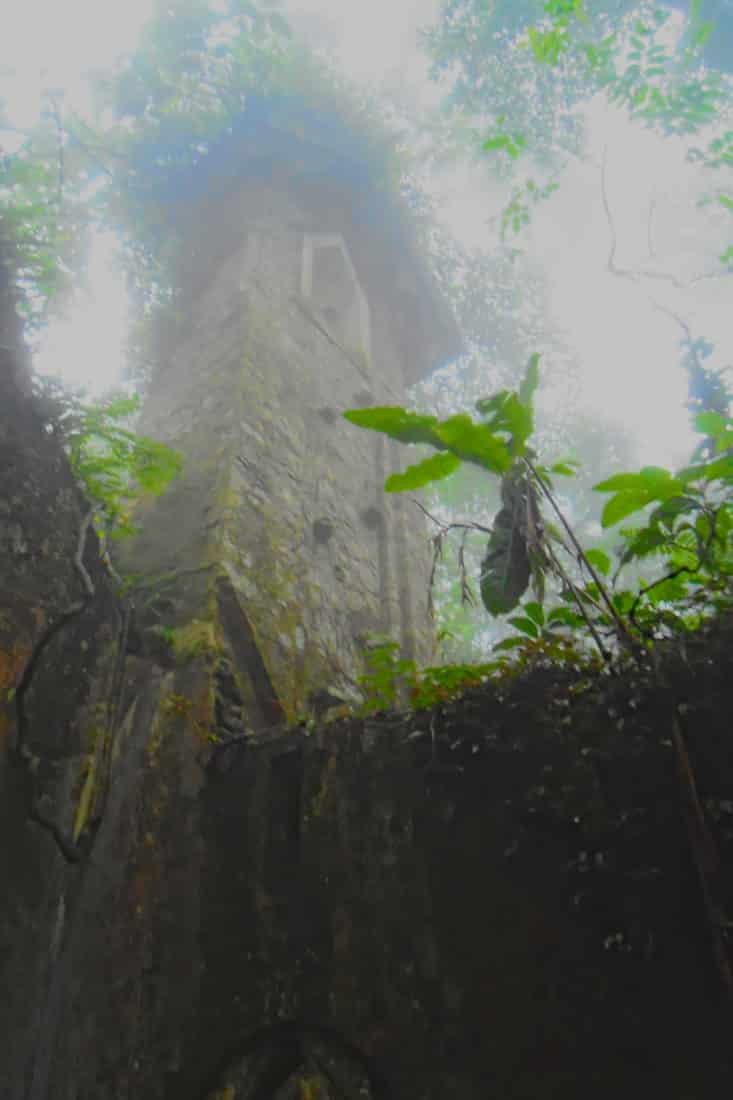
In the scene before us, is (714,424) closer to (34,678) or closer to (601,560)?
(601,560)

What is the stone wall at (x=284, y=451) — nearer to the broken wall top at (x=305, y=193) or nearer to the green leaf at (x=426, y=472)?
the broken wall top at (x=305, y=193)

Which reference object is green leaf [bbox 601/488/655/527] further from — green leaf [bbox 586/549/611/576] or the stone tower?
the stone tower

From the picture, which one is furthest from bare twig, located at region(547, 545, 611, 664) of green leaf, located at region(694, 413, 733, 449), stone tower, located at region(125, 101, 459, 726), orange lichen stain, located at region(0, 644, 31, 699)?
orange lichen stain, located at region(0, 644, 31, 699)

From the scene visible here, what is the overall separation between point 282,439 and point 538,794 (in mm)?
3823

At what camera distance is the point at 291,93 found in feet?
27.5

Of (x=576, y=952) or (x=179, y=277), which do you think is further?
(x=179, y=277)

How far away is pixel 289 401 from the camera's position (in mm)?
6242

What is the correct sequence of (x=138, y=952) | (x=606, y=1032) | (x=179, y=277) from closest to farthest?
(x=606, y=1032)
(x=138, y=952)
(x=179, y=277)

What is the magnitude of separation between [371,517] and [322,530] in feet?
3.31

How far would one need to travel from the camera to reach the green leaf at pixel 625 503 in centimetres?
302

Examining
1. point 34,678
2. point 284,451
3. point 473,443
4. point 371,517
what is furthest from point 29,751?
point 371,517

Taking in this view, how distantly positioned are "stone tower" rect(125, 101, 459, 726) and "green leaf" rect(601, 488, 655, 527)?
2073mm

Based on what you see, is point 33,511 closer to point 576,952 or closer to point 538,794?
point 538,794

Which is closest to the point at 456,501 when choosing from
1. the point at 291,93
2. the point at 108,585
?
the point at 291,93
